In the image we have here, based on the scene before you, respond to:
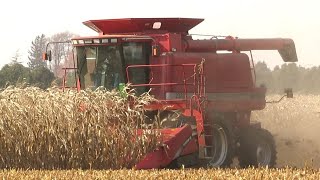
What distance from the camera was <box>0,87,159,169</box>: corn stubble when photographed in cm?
787

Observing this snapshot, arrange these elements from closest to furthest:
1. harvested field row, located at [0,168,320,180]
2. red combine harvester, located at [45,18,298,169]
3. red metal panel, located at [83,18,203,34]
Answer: harvested field row, located at [0,168,320,180] < red combine harvester, located at [45,18,298,169] < red metal panel, located at [83,18,203,34]

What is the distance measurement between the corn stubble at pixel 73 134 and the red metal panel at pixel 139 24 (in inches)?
76.6

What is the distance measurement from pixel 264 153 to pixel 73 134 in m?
3.36

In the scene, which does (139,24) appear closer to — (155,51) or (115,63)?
(115,63)

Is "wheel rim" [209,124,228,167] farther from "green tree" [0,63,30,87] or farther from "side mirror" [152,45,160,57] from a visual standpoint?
"green tree" [0,63,30,87]

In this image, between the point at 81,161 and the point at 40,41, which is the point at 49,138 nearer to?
the point at 81,161

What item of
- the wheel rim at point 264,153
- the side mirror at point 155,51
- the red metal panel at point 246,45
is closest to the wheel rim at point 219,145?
the wheel rim at point 264,153

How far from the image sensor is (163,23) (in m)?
9.89

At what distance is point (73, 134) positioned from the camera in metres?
7.90

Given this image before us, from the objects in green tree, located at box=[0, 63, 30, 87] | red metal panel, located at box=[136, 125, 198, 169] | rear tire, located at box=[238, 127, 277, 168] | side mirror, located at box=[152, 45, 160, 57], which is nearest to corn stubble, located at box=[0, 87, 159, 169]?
red metal panel, located at box=[136, 125, 198, 169]

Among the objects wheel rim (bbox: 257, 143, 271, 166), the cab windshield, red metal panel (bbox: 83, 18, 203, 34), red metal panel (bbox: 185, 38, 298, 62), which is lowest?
wheel rim (bbox: 257, 143, 271, 166)

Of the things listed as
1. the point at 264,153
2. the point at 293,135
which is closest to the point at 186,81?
the point at 264,153

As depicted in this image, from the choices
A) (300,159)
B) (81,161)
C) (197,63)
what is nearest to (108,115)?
(81,161)

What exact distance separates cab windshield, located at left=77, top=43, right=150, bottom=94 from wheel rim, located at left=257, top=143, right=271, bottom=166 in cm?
203
